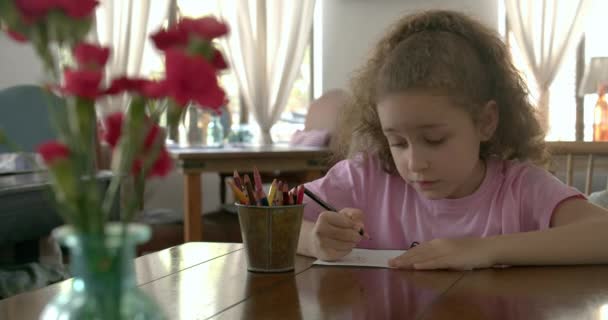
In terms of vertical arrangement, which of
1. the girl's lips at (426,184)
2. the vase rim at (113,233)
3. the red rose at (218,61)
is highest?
the red rose at (218,61)

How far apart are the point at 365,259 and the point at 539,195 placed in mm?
368

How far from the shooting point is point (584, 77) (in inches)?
197

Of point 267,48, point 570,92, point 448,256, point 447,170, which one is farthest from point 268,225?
point 267,48

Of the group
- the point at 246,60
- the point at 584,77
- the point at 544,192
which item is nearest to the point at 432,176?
the point at 544,192

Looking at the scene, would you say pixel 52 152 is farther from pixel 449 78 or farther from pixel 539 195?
pixel 539 195

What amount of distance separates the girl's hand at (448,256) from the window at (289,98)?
5077 millimetres

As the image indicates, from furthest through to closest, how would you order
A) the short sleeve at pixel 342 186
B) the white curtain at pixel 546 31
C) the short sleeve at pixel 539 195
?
the white curtain at pixel 546 31
the short sleeve at pixel 342 186
the short sleeve at pixel 539 195

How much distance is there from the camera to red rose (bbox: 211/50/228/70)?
0.44m

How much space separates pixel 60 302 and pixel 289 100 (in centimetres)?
582

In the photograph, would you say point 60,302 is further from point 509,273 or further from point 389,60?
point 389,60

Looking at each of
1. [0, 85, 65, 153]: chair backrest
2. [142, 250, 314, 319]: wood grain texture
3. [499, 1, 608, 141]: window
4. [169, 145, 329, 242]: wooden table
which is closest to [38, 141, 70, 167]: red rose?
[142, 250, 314, 319]: wood grain texture

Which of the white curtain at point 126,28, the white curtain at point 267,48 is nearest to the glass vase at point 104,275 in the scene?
the white curtain at point 267,48

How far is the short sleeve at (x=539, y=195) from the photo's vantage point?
133 centimetres

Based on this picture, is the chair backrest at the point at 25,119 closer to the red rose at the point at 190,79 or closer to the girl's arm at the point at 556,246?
the girl's arm at the point at 556,246
